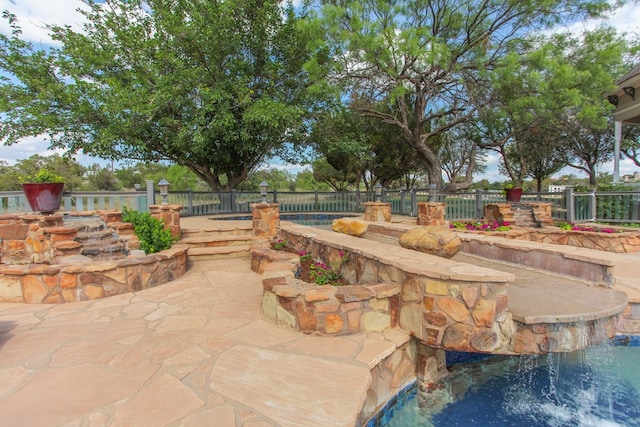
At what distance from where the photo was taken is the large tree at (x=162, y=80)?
10.3 m

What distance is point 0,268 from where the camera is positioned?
3658mm

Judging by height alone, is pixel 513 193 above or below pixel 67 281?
above

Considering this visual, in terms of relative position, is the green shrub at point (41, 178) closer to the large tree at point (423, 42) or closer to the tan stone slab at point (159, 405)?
the tan stone slab at point (159, 405)

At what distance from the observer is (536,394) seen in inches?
111

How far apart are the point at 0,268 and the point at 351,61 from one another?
38.0ft

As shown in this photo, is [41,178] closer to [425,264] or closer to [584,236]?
[425,264]

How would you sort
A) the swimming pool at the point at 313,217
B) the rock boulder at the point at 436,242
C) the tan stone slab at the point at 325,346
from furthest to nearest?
the swimming pool at the point at 313,217
the rock boulder at the point at 436,242
the tan stone slab at the point at 325,346

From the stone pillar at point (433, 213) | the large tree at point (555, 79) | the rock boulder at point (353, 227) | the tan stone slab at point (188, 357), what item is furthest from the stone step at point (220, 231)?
the large tree at point (555, 79)

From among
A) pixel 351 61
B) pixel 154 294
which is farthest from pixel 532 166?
Result: pixel 154 294

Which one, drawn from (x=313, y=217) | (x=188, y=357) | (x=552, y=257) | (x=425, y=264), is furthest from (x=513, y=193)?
(x=188, y=357)

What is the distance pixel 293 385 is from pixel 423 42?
12.1 metres

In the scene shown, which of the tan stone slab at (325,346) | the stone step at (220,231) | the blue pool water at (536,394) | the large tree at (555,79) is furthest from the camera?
the large tree at (555,79)

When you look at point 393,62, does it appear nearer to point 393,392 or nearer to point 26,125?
point 393,392

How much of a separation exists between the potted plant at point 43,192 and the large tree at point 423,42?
8.83 metres
